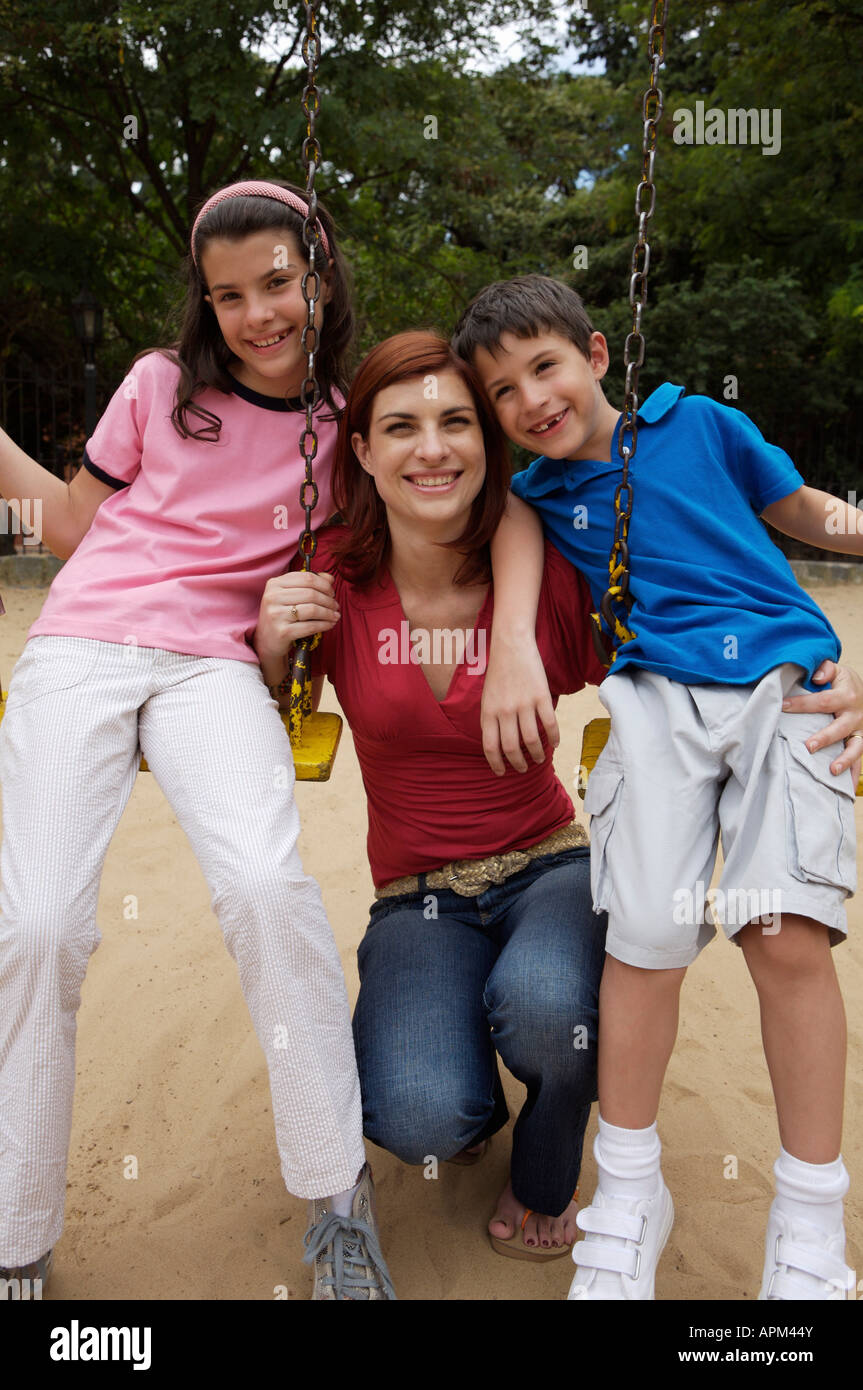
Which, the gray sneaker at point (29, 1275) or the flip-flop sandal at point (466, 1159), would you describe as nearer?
the gray sneaker at point (29, 1275)

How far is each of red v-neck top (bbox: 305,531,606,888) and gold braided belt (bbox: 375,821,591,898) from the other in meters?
0.02

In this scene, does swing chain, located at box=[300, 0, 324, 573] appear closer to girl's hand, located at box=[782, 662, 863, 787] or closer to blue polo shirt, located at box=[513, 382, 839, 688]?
blue polo shirt, located at box=[513, 382, 839, 688]

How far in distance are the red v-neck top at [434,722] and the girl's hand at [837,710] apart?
45cm

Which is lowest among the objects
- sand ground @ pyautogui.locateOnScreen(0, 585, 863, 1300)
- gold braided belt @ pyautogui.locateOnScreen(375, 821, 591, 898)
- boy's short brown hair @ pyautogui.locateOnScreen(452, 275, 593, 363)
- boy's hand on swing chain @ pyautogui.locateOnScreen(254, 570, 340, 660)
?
sand ground @ pyautogui.locateOnScreen(0, 585, 863, 1300)

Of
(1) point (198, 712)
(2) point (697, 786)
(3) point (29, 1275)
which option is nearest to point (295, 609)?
(1) point (198, 712)


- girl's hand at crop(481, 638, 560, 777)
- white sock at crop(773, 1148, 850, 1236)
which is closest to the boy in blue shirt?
white sock at crop(773, 1148, 850, 1236)

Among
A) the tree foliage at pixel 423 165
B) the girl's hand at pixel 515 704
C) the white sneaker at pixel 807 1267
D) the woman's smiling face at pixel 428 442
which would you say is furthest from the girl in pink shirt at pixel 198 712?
the tree foliage at pixel 423 165

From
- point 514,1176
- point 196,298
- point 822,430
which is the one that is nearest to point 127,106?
point 822,430

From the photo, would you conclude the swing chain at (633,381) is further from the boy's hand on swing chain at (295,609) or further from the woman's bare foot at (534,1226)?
the woman's bare foot at (534,1226)

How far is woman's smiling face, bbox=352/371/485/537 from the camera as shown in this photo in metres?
1.91

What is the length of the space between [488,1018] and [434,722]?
54 cm

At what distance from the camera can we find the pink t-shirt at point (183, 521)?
1.94m

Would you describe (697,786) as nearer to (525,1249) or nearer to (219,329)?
(525,1249)

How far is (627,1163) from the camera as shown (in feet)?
5.47
